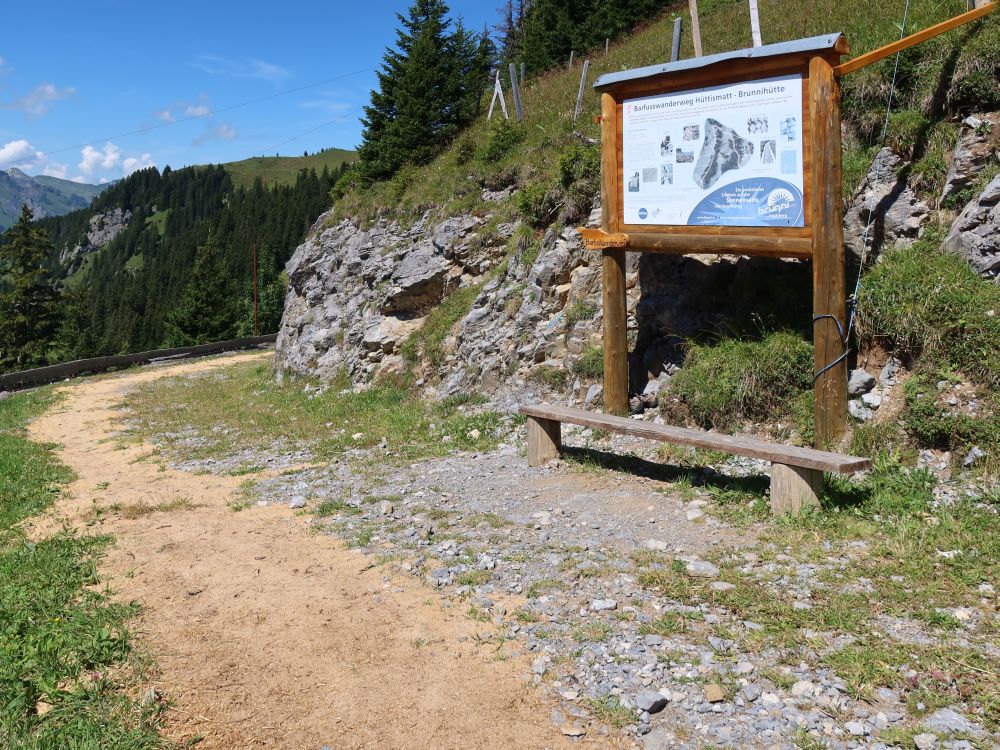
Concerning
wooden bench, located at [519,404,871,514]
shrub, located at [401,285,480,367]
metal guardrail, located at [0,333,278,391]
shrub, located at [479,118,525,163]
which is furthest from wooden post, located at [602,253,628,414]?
metal guardrail, located at [0,333,278,391]

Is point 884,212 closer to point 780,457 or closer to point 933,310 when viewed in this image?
point 933,310

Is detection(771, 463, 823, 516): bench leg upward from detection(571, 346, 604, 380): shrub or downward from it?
downward

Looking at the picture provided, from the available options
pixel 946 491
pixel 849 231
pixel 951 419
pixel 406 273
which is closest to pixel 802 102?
pixel 849 231

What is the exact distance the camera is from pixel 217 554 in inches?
271

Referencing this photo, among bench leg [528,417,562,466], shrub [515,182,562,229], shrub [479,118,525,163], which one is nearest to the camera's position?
bench leg [528,417,562,466]

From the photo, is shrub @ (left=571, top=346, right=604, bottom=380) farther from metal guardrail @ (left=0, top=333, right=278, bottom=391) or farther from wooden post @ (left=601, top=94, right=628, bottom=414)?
metal guardrail @ (left=0, top=333, right=278, bottom=391)

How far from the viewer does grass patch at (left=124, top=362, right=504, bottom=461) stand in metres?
10.7

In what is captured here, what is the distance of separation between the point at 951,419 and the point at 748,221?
8.92 feet

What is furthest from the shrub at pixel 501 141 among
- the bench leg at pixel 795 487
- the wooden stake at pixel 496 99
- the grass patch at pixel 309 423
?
the bench leg at pixel 795 487

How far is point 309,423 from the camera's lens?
42.6ft

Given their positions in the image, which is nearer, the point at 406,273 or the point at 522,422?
the point at 522,422

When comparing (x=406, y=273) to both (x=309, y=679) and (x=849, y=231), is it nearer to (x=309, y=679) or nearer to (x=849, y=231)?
(x=849, y=231)

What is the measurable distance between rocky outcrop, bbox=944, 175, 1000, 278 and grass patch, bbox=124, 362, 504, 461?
5907 mm

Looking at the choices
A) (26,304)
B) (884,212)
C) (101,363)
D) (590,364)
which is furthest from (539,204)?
(26,304)
